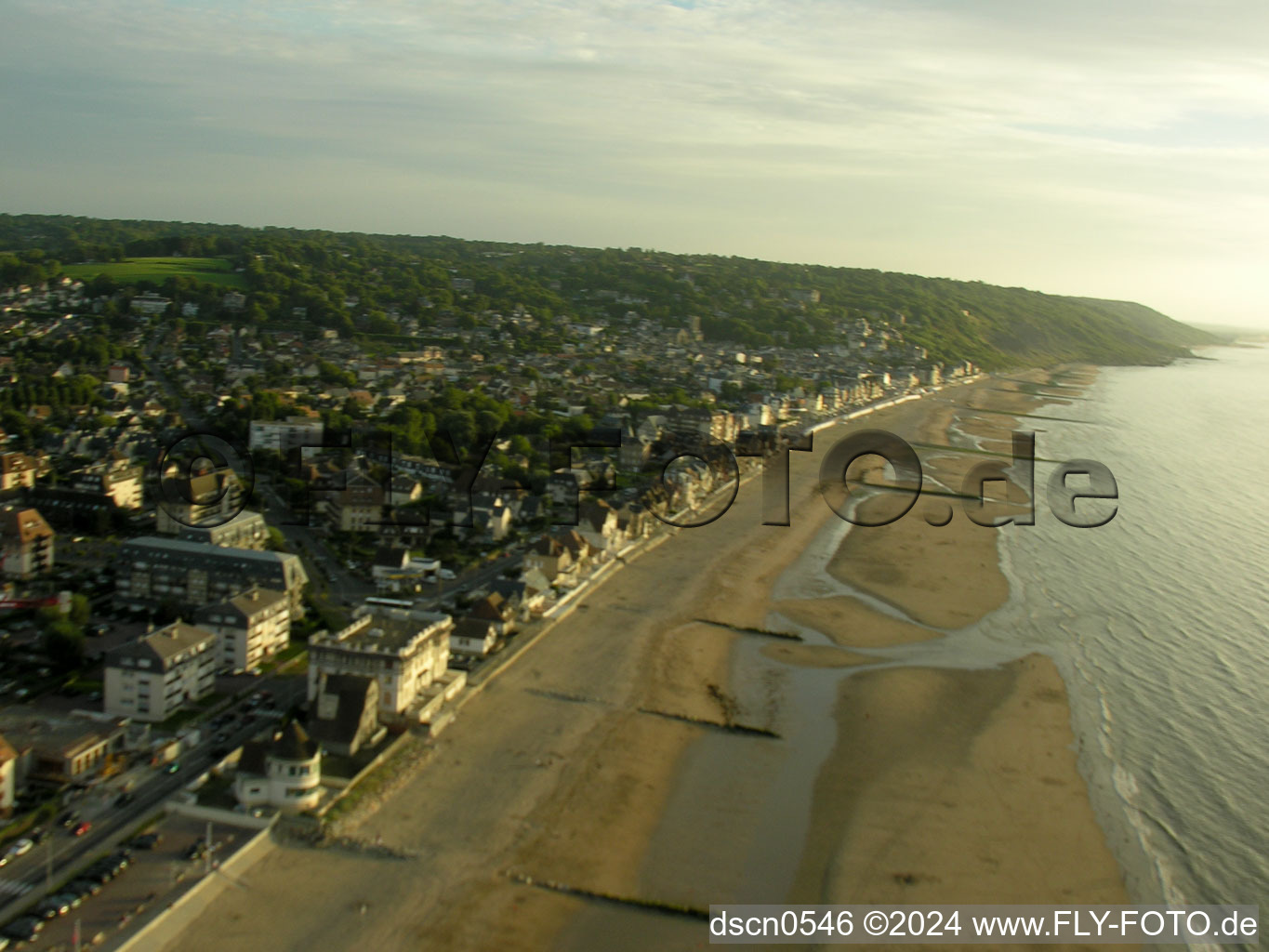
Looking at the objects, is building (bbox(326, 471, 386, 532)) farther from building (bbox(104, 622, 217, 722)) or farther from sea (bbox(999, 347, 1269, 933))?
sea (bbox(999, 347, 1269, 933))

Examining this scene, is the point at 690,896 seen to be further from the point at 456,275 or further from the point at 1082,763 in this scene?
the point at 456,275

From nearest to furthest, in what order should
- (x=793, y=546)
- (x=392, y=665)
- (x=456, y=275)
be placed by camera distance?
(x=392, y=665) → (x=793, y=546) → (x=456, y=275)

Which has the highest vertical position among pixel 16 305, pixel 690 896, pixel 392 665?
pixel 16 305

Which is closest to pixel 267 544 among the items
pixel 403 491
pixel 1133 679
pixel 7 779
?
pixel 403 491

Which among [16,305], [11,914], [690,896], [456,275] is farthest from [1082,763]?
[456,275]

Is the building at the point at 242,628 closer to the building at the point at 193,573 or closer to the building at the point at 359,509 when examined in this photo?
the building at the point at 193,573

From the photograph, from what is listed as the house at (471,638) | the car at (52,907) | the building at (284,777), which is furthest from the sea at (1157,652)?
the car at (52,907)

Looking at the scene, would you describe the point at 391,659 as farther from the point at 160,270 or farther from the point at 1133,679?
the point at 160,270
